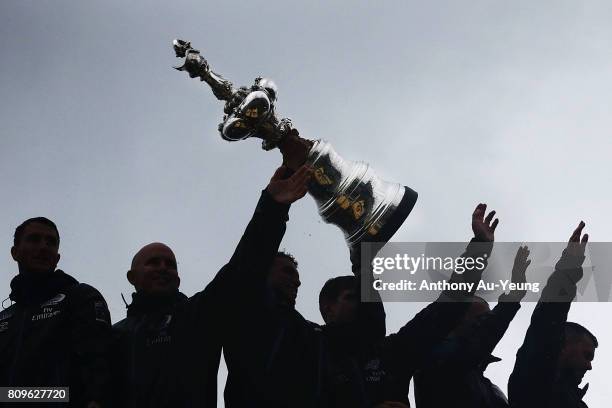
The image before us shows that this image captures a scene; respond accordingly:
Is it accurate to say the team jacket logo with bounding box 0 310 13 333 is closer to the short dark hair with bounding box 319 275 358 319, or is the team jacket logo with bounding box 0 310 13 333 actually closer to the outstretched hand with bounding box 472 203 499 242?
the short dark hair with bounding box 319 275 358 319

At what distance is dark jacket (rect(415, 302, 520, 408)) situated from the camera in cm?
647

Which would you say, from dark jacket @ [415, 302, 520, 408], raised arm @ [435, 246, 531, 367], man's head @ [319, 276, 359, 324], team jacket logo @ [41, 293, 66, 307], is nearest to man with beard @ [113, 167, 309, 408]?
team jacket logo @ [41, 293, 66, 307]

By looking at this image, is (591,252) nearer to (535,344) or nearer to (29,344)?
(535,344)

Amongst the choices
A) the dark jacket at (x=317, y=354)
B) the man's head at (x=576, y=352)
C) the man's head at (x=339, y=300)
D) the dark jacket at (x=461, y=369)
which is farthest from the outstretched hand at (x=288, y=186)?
the man's head at (x=576, y=352)

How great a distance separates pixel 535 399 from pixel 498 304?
755mm

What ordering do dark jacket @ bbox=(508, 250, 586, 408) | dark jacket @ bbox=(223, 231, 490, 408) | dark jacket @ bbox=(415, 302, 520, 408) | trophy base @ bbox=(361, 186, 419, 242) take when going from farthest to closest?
dark jacket @ bbox=(508, 250, 586, 408), dark jacket @ bbox=(415, 302, 520, 408), trophy base @ bbox=(361, 186, 419, 242), dark jacket @ bbox=(223, 231, 490, 408)

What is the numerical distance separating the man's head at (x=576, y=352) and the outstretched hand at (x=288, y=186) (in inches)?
121

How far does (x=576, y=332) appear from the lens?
24.8 feet

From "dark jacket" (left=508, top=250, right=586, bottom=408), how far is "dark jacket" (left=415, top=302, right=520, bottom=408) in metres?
0.26

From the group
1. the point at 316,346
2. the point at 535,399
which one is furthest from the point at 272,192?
the point at 535,399

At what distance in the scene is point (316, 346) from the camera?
18.6ft

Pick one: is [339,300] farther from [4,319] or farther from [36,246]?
[4,319]

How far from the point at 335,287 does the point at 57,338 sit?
192 cm

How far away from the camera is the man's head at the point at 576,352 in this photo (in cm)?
736
